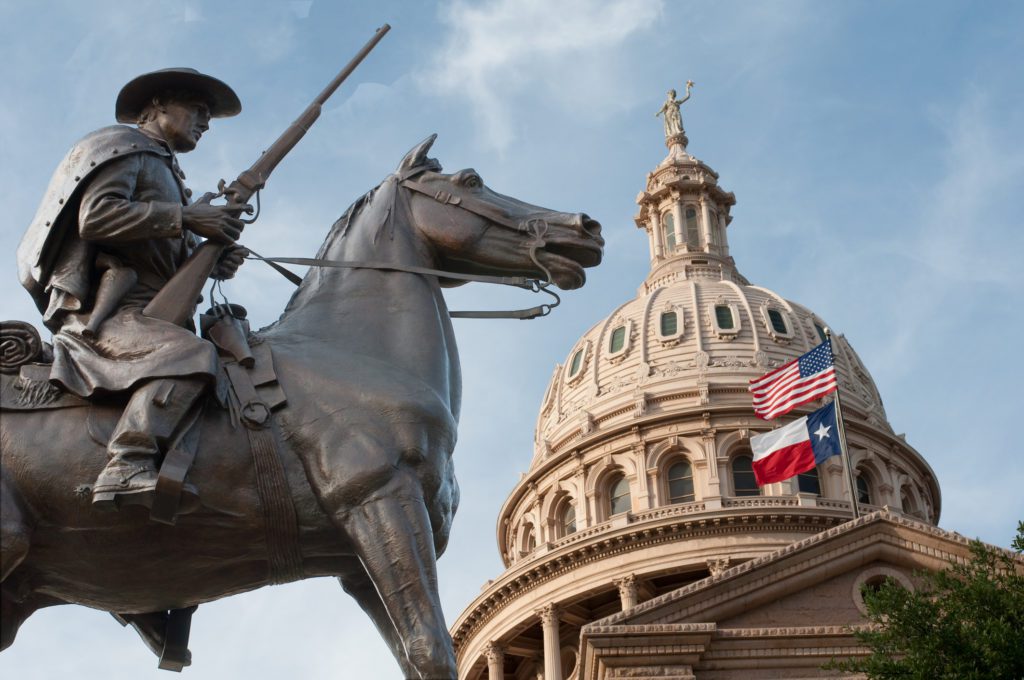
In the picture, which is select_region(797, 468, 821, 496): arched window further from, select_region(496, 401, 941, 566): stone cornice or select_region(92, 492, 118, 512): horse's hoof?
select_region(92, 492, 118, 512): horse's hoof

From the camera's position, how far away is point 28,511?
612cm

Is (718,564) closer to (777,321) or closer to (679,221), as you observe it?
(777,321)

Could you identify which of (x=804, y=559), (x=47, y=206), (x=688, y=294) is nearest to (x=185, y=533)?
(x=47, y=206)

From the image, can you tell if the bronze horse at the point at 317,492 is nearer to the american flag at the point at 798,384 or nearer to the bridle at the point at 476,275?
the bridle at the point at 476,275

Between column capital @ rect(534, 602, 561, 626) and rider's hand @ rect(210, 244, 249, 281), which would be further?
column capital @ rect(534, 602, 561, 626)

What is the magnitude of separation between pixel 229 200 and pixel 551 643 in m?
57.1

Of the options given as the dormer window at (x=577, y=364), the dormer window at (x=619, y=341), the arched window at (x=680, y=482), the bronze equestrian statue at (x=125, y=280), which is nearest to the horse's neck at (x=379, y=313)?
the bronze equestrian statue at (x=125, y=280)

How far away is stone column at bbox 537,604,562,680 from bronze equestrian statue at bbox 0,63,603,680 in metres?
56.8

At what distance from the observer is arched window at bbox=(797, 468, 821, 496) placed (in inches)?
2616

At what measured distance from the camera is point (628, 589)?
61.0 m

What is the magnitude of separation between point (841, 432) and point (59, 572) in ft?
109

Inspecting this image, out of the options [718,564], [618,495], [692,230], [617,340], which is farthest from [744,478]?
[692,230]

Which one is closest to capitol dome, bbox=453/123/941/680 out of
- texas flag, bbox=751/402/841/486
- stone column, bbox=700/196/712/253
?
stone column, bbox=700/196/712/253

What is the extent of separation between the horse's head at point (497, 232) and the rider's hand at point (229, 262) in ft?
2.68
